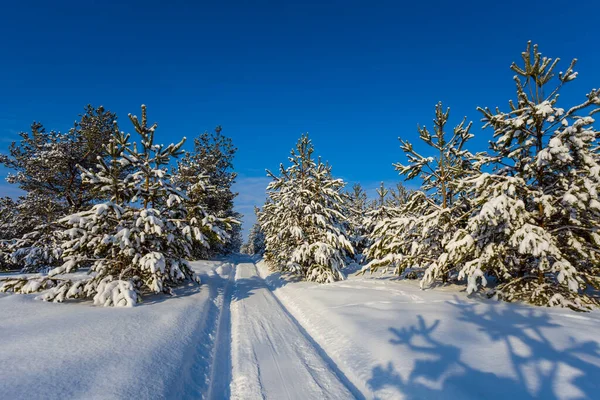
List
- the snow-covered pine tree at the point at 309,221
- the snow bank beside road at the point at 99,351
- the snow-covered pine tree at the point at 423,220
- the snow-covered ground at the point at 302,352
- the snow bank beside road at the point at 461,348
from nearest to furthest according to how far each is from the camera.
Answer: the snow bank beside road at the point at 99,351 < the snow-covered ground at the point at 302,352 < the snow bank beside road at the point at 461,348 < the snow-covered pine tree at the point at 423,220 < the snow-covered pine tree at the point at 309,221

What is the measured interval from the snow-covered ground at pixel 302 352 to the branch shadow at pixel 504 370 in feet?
0.06

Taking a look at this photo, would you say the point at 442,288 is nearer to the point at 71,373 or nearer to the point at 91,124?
the point at 71,373

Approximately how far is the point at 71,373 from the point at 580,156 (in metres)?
12.1

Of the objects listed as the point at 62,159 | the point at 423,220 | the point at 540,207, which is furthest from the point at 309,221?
the point at 62,159

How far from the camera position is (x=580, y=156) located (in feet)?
24.2

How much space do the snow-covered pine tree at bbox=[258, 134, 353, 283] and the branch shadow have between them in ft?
27.4

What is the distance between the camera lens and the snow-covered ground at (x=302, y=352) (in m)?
3.88

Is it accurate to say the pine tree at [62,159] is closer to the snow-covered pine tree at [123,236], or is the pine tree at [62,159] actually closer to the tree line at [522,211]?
the snow-covered pine tree at [123,236]

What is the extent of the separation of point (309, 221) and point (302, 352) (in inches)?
387

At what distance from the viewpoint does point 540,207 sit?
7730mm

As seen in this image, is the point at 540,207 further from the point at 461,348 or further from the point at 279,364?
the point at 279,364

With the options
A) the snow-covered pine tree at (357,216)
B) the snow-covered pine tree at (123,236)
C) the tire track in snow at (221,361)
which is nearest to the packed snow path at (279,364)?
the tire track in snow at (221,361)

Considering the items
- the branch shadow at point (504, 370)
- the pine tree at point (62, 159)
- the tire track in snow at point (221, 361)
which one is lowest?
the tire track in snow at point (221, 361)

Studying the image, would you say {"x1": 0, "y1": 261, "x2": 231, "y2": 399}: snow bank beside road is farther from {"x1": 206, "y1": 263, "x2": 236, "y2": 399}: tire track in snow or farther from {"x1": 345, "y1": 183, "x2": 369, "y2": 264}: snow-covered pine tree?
{"x1": 345, "y1": 183, "x2": 369, "y2": 264}: snow-covered pine tree
